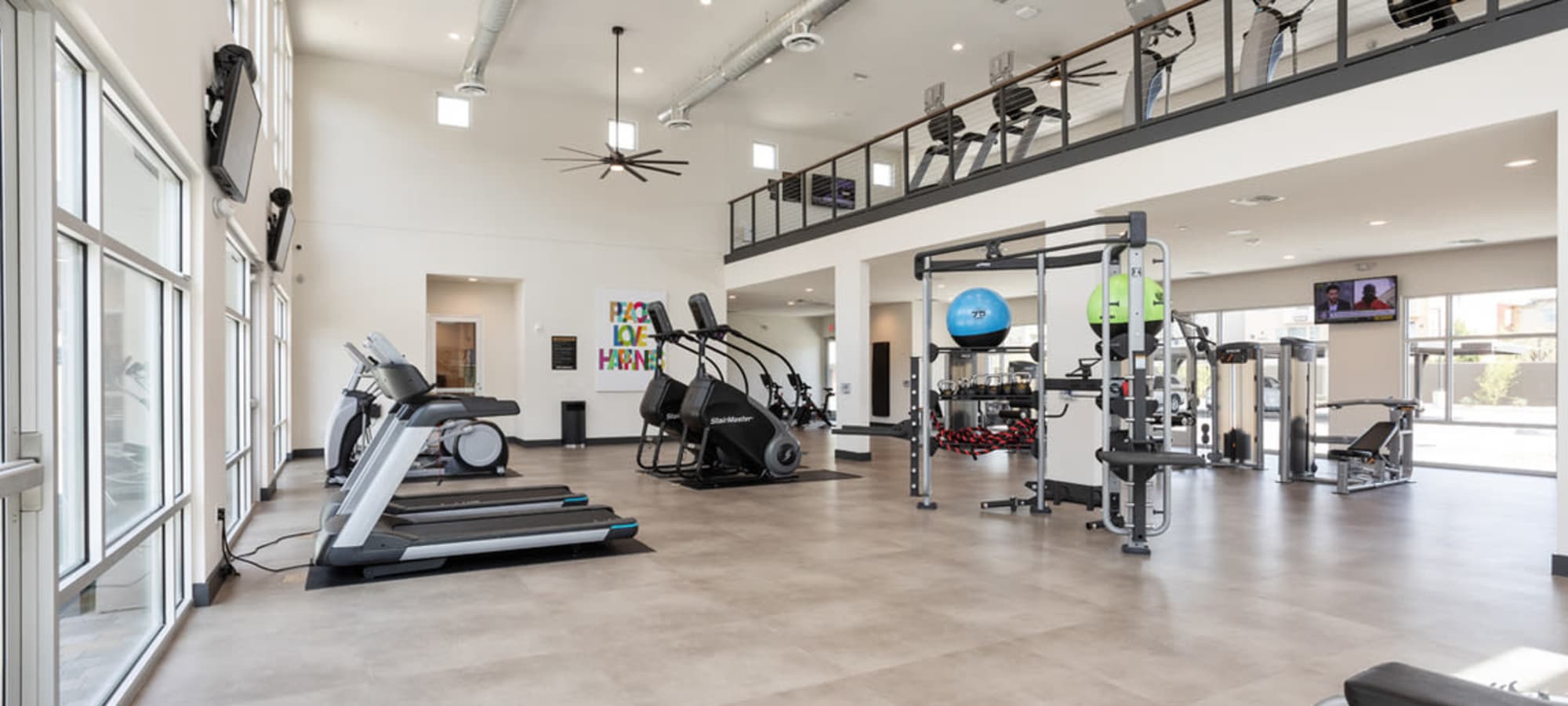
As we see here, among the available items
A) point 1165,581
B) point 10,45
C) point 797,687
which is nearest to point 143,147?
point 10,45

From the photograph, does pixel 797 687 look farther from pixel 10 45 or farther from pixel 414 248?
pixel 414 248

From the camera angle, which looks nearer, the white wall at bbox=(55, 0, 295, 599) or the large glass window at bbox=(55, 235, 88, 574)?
the large glass window at bbox=(55, 235, 88, 574)

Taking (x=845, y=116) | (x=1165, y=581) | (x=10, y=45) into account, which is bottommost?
(x=1165, y=581)

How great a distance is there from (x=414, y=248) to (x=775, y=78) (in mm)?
5618

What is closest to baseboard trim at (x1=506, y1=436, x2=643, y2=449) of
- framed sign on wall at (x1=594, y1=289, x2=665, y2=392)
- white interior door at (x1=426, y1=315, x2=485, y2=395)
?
framed sign on wall at (x1=594, y1=289, x2=665, y2=392)

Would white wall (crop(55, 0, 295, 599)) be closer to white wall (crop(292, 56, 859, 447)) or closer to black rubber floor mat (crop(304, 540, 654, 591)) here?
black rubber floor mat (crop(304, 540, 654, 591))

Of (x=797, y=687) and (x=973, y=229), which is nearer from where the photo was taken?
(x=797, y=687)

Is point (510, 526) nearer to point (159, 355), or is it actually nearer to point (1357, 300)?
point (159, 355)

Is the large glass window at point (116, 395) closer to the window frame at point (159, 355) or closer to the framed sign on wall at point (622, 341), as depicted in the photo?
the window frame at point (159, 355)

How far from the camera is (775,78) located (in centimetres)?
1165

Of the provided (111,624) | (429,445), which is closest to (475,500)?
(111,624)

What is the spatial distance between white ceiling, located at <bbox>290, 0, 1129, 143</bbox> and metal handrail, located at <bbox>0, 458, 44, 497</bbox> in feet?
27.4

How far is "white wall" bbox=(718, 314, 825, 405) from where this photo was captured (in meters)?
18.8

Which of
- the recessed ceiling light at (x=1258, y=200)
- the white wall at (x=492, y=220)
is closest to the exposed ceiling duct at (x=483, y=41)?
the white wall at (x=492, y=220)
